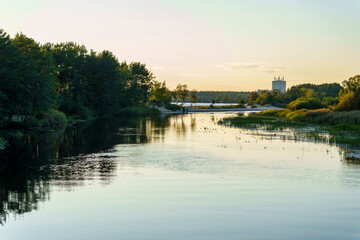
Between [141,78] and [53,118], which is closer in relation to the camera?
[53,118]

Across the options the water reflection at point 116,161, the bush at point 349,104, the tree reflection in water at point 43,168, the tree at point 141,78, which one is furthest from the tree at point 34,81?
the tree at point 141,78

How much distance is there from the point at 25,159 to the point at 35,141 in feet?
38.8

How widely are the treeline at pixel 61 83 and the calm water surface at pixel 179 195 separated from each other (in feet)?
78.2

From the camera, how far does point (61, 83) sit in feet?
277

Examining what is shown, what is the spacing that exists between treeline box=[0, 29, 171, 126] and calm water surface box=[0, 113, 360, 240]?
23.8 metres

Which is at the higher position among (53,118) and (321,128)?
(53,118)

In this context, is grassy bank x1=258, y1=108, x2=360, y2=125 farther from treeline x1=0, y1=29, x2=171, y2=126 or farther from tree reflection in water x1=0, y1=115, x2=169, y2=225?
treeline x1=0, y1=29, x2=171, y2=126

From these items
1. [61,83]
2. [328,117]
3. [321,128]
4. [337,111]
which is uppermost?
[61,83]

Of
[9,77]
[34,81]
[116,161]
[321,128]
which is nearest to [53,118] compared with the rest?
[34,81]

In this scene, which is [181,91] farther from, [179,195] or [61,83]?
[179,195]

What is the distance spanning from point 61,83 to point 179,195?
7517 cm

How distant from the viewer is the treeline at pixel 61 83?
48.8 m

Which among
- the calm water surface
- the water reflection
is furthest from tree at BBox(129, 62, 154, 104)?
the calm water surface

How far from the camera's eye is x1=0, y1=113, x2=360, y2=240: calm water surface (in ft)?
38.5
